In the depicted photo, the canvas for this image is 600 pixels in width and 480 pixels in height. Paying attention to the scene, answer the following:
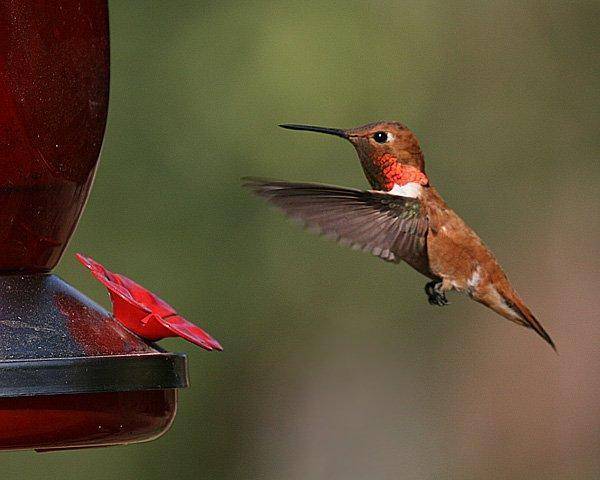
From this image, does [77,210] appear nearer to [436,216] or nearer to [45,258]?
[45,258]

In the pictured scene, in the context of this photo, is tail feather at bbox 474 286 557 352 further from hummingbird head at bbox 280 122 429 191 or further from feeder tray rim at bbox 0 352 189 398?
feeder tray rim at bbox 0 352 189 398

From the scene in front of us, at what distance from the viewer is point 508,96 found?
25.2 ft

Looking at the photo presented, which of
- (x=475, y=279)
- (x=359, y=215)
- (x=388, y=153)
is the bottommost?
(x=475, y=279)

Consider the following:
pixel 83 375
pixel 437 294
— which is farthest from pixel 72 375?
pixel 437 294

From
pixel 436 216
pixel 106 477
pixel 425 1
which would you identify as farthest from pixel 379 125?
pixel 425 1

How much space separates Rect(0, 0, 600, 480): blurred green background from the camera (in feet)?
22.1

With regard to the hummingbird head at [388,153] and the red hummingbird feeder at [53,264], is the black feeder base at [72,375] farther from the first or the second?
the hummingbird head at [388,153]

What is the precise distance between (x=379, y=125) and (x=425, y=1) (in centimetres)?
411

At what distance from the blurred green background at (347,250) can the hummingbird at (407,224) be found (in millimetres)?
3001

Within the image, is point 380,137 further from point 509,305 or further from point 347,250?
point 347,250

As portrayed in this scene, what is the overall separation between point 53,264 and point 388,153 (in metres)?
1.36

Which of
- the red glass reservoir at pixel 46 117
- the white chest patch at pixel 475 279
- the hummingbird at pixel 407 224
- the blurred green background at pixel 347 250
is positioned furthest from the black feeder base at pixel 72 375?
the blurred green background at pixel 347 250

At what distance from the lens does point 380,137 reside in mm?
3715

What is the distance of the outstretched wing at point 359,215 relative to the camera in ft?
10.5
